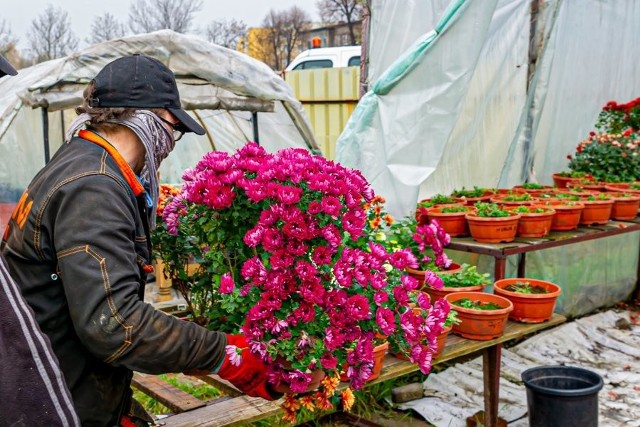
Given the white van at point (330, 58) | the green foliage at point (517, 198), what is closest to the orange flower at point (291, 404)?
the green foliage at point (517, 198)

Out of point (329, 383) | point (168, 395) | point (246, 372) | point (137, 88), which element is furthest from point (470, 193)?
point (137, 88)

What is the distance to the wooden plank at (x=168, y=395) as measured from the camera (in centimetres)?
285

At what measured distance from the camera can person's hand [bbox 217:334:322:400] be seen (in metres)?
1.84

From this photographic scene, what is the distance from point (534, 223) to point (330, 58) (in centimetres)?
868

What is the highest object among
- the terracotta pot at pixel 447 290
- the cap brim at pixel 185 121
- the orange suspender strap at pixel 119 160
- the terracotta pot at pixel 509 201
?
the cap brim at pixel 185 121

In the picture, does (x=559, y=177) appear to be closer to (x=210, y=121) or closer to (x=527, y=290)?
(x=527, y=290)

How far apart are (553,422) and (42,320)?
2947 millimetres

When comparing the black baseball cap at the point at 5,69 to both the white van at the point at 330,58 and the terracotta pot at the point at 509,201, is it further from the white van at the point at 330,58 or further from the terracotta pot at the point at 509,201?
the white van at the point at 330,58

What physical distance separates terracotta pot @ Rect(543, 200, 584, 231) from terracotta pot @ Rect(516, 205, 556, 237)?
16 centimetres

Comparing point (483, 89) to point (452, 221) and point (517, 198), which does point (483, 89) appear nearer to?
point (517, 198)

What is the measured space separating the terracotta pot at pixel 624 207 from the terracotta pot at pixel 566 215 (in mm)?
565

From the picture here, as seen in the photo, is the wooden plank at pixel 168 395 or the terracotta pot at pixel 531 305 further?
the terracotta pot at pixel 531 305

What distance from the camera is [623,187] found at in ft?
18.7

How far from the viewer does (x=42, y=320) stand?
64.8 inches
